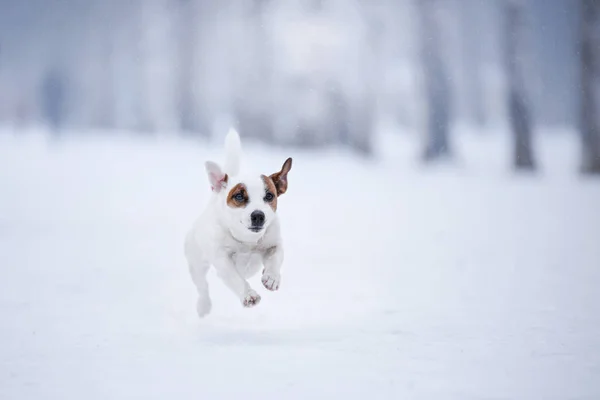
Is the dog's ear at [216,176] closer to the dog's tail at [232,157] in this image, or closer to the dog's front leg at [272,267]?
the dog's tail at [232,157]

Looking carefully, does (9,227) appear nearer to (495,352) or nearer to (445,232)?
(445,232)

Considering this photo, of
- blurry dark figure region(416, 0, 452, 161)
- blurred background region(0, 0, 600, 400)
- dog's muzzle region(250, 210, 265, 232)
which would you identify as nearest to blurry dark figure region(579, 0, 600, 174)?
blurred background region(0, 0, 600, 400)

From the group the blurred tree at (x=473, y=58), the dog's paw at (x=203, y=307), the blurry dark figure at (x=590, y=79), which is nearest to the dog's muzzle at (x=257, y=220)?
the dog's paw at (x=203, y=307)

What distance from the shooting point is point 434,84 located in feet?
71.7

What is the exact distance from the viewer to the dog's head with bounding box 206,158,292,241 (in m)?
4.80

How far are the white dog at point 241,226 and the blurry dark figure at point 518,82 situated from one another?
50.3 feet

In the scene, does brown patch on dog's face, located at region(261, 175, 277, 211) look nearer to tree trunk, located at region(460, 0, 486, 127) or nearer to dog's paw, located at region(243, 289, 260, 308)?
dog's paw, located at region(243, 289, 260, 308)

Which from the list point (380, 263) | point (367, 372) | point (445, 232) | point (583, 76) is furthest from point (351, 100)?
point (367, 372)

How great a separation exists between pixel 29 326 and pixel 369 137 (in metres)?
19.9

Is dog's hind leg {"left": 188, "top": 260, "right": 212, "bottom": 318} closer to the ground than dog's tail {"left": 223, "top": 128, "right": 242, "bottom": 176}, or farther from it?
closer to the ground

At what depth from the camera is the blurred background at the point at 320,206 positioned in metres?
4.71

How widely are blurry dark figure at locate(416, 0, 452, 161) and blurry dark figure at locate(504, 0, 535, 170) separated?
2234 mm

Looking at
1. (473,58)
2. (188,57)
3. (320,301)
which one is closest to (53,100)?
(188,57)

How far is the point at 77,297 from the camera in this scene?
22.7 ft
